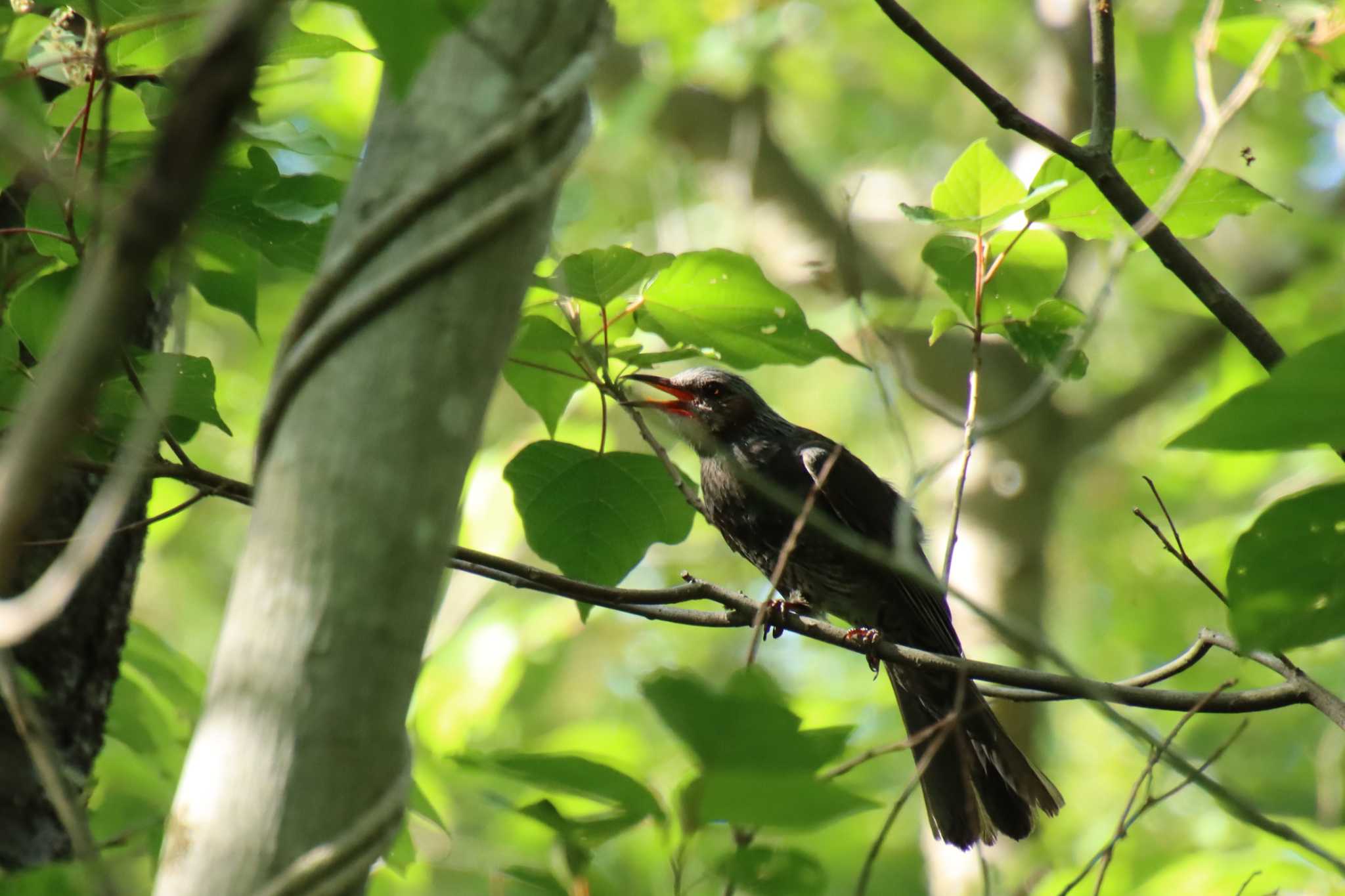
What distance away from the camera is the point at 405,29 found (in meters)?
0.98

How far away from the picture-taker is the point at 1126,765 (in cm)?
796

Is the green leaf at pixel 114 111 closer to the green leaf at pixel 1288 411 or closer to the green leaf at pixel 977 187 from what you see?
the green leaf at pixel 977 187

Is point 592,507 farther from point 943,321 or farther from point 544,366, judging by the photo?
point 943,321

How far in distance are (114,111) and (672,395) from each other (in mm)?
2770

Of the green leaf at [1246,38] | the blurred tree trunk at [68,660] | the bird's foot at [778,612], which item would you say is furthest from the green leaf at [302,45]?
the green leaf at [1246,38]

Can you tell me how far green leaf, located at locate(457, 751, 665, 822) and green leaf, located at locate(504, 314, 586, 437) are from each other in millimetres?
1103

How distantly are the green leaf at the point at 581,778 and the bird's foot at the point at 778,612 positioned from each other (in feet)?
5.87

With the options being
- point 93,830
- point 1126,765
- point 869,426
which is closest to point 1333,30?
point 93,830

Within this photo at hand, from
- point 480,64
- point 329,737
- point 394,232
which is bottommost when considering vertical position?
point 329,737

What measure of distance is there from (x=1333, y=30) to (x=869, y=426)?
8891 millimetres

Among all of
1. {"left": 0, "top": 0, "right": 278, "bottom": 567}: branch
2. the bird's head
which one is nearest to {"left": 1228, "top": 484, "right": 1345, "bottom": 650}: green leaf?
{"left": 0, "top": 0, "right": 278, "bottom": 567}: branch

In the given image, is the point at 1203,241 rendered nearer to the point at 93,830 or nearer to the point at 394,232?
the point at 93,830

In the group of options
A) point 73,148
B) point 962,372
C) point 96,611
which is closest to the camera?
point 73,148

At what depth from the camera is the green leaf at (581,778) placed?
117 cm
